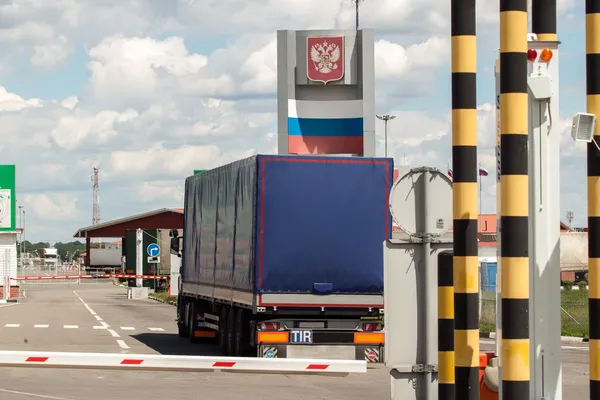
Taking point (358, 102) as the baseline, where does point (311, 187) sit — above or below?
below

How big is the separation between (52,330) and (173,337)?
4.18m

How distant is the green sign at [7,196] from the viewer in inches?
2874

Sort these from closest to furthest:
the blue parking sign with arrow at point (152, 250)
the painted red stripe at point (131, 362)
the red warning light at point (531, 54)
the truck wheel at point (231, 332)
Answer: the red warning light at point (531, 54) → the painted red stripe at point (131, 362) → the truck wheel at point (231, 332) → the blue parking sign with arrow at point (152, 250)

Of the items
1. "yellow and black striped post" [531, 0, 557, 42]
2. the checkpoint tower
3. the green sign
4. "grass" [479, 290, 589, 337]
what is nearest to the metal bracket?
"yellow and black striped post" [531, 0, 557, 42]

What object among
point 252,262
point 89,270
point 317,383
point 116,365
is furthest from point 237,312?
point 89,270

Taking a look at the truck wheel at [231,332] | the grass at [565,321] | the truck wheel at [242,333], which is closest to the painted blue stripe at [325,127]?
the truck wheel at [231,332]

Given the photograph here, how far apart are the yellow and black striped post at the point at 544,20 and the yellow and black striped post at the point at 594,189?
48cm

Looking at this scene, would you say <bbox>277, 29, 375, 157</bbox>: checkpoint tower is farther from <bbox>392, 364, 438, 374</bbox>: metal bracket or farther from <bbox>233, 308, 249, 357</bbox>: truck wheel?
<bbox>392, 364, 438, 374</bbox>: metal bracket

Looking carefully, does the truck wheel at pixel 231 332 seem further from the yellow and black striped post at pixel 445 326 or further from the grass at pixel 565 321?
the yellow and black striped post at pixel 445 326

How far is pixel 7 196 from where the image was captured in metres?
73.6

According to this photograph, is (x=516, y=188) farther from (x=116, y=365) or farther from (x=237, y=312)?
(x=237, y=312)

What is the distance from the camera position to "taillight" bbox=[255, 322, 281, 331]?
19.8 meters

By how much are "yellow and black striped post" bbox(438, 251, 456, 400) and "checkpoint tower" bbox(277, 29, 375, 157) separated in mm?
14181

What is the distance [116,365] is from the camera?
48.6ft
